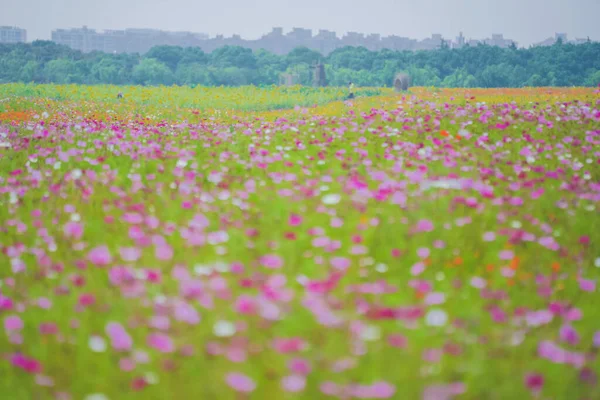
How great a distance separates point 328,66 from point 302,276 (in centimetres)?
3537

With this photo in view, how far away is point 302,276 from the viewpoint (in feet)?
9.48

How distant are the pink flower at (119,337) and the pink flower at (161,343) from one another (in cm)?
9

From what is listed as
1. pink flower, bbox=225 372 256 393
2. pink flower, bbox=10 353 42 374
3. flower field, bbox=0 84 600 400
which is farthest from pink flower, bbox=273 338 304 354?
pink flower, bbox=10 353 42 374

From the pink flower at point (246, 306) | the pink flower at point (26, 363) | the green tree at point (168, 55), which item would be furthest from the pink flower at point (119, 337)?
the green tree at point (168, 55)

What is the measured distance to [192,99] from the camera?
19750mm

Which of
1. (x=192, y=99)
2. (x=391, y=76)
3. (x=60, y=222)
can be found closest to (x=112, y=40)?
(x=391, y=76)

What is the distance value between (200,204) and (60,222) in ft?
3.55

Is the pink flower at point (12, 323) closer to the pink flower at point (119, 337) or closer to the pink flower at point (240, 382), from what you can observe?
the pink flower at point (119, 337)

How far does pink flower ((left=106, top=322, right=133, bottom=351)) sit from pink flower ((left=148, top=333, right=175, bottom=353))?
93mm

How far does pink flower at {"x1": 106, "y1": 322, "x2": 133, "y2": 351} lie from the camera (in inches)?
89.2

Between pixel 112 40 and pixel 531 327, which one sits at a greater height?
pixel 112 40

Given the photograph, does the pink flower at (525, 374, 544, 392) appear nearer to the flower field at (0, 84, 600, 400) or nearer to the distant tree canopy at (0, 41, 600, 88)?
the flower field at (0, 84, 600, 400)

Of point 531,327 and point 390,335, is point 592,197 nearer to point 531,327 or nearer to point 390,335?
point 531,327

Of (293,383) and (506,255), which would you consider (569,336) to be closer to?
(506,255)
